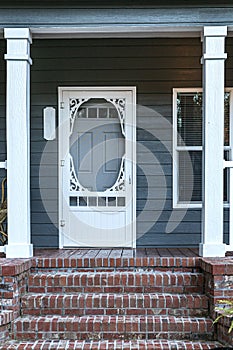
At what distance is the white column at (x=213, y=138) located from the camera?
12.5ft

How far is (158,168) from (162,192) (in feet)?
1.01

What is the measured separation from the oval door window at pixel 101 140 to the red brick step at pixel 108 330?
1965 mm

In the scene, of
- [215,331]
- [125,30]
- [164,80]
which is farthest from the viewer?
[164,80]

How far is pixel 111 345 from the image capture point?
3.37 metres

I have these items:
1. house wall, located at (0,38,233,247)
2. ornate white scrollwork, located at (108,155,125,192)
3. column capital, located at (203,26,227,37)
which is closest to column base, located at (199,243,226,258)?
house wall, located at (0,38,233,247)

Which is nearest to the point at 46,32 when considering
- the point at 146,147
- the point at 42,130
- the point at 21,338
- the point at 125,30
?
the point at 125,30

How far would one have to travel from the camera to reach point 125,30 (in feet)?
12.9

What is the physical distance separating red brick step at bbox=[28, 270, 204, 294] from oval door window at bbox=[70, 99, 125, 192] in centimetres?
156

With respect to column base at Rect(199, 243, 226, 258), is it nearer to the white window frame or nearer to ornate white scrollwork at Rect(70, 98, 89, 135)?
the white window frame

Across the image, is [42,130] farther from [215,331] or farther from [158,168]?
[215,331]

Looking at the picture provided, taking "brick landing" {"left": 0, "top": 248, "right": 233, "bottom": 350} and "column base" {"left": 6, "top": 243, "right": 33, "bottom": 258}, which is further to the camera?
"column base" {"left": 6, "top": 243, "right": 33, "bottom": 258}

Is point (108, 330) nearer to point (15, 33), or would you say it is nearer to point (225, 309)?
point (225, 309)

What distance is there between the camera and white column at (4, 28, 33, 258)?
384cm

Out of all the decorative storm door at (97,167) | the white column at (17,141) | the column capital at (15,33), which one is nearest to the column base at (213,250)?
the decorative storm door at (97,167)
